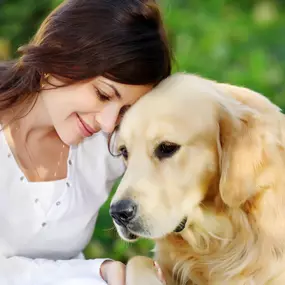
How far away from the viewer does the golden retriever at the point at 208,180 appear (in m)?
1.65

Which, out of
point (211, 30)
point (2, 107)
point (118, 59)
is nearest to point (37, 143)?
point (2, 107)

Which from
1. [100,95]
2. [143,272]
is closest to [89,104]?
[100,95]

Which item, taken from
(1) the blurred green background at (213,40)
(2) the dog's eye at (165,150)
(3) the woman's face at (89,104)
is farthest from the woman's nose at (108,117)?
(1) the blurred green background at (213,40)

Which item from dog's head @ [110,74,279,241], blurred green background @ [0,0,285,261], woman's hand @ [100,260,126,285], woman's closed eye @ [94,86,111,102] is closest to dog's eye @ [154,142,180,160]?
dog's head @ [110,74,279,241]

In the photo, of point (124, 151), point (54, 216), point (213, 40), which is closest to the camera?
point (124, 151)

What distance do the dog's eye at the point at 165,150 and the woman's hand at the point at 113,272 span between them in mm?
363

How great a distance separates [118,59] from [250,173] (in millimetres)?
490

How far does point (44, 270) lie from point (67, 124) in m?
0.44

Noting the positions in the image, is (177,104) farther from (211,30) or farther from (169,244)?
(211,30)

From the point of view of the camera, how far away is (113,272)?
1806 millimetres

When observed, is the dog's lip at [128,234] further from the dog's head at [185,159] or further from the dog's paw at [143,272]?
the dog's paw at [143,272]

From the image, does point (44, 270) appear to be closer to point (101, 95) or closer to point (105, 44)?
point (101, 95)

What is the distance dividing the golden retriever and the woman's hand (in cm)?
4

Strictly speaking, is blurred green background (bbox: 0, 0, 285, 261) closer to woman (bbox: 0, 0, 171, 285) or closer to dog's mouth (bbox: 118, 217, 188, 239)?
woman (bbox: 0, 0, 171, 285)
